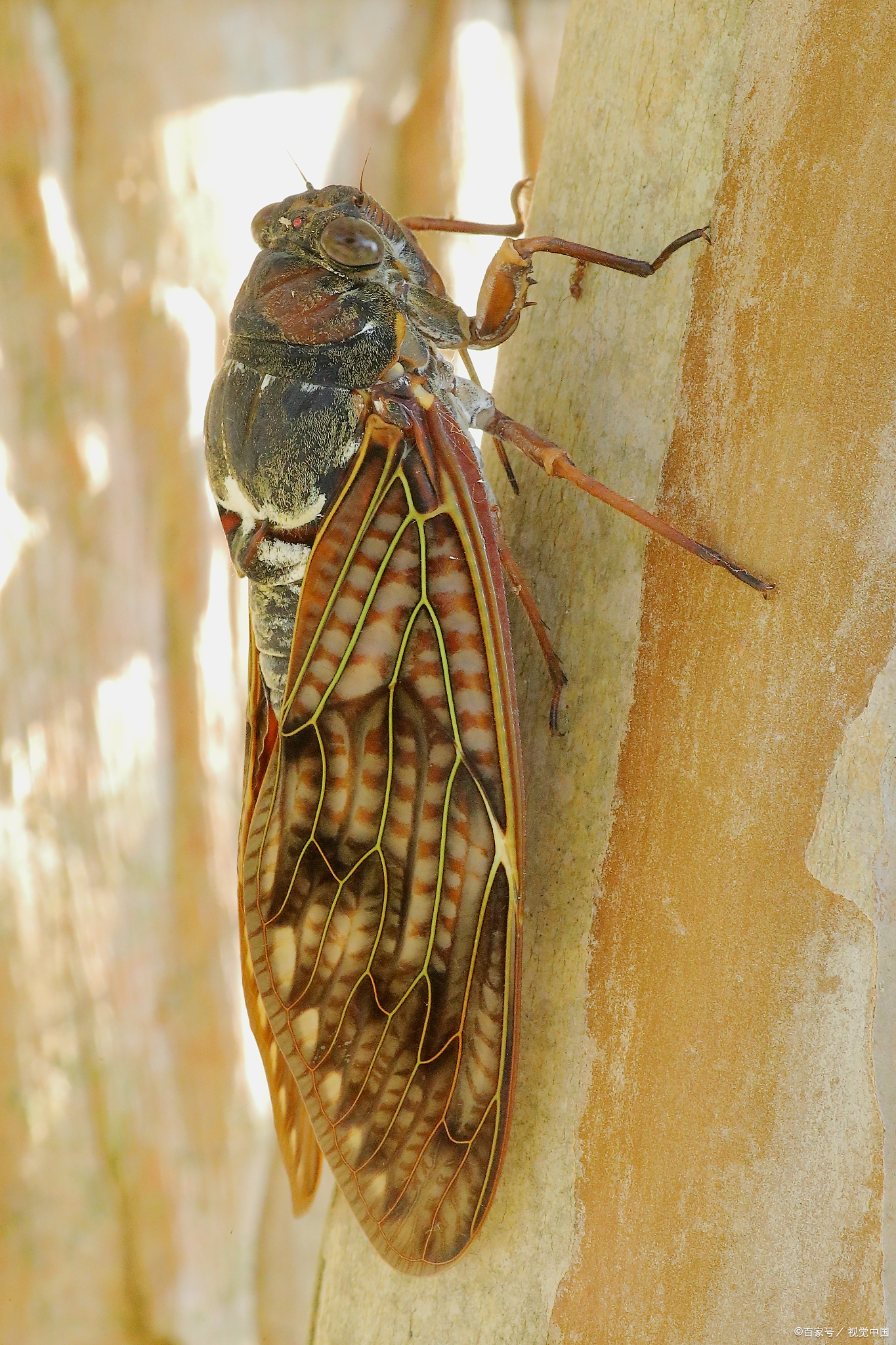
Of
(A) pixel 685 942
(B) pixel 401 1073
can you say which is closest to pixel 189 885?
(B) pixel 401 1073

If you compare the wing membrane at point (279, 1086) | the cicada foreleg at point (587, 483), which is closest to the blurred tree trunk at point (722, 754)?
the cicada foreleg at point (587, 483)

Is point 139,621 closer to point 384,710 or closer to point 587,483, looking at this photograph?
point 384,710

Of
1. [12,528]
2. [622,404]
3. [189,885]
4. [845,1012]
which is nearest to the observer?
[845,1012]

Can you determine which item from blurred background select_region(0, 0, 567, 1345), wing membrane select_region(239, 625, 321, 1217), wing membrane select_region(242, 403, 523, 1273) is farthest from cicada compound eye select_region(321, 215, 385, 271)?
blurred background select_region(0, 0, 567, 1345)

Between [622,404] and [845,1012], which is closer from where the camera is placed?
[845,1012]

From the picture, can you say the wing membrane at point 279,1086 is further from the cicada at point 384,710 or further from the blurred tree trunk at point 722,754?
the blurred tree trunk at point 722,754

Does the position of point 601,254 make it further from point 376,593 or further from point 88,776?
point 88,776

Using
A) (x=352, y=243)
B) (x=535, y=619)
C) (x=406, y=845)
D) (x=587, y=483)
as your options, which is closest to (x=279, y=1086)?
(x=406, y=845)
